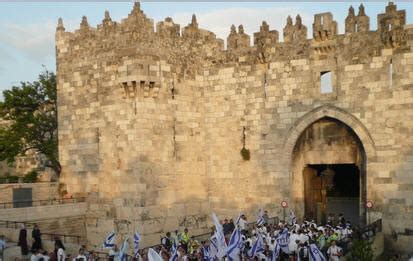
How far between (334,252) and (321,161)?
7.73 m

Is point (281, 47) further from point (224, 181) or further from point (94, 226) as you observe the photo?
point (94, 226)

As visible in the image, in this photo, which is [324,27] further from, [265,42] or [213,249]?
[213,249]

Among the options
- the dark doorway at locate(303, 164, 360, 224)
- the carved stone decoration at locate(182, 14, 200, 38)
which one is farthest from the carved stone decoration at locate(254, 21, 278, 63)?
the dark doorway at locate(303, 164, 360, 224)

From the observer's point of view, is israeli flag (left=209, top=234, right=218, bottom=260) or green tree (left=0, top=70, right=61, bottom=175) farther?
green tree (left=0, top=70, right=61, bottom=175)

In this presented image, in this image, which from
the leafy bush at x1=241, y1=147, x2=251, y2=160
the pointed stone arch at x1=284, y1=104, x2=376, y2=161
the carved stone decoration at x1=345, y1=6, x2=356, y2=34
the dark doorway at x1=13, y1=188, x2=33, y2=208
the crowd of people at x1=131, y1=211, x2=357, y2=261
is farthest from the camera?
the dark doorway at x1=13, y1=188, x2=33, y2=208

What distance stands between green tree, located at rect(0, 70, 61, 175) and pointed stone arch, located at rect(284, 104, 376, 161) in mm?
13938

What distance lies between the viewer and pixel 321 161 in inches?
880

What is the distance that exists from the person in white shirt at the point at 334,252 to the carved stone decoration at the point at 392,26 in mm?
8869

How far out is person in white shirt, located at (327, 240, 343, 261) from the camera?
14984 millimetres

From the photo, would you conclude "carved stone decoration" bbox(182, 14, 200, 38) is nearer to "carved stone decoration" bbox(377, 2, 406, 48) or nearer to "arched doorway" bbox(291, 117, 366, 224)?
"arched doorway" bbox(291, 117, 366, 224)

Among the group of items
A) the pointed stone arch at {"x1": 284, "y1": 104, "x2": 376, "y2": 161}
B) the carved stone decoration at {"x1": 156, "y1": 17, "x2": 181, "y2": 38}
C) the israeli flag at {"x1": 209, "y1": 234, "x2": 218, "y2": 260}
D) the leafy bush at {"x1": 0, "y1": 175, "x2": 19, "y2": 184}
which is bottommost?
the israeli flag at {"x1": 209, "y1": 234, "x2": 218, "y2": 260}

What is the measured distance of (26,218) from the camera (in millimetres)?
21688

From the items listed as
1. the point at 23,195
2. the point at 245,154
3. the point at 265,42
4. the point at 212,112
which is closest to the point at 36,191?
the point at 23,195

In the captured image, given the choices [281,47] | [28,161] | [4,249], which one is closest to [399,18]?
[281,47]
